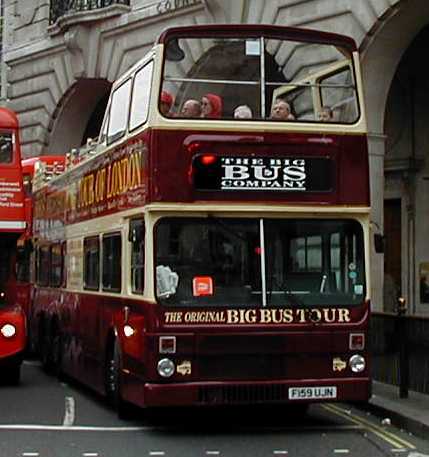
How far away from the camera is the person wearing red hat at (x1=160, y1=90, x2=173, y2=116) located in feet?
36.8

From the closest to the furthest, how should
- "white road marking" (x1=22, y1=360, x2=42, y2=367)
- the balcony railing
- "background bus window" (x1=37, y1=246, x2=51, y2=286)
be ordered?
"background bus window" (x1=37, y1=246, x2=51, y2=286) → "white road marking" (x1=22, y1=360, x2=42, y2=367) → the balcony railing

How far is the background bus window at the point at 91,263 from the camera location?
13.8 metres

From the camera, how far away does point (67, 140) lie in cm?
3116

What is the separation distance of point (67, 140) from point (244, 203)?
20585 millimetres

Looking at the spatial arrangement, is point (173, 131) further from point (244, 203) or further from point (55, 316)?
point (55, 316)

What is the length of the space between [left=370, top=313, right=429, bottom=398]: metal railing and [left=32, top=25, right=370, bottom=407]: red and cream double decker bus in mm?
2177

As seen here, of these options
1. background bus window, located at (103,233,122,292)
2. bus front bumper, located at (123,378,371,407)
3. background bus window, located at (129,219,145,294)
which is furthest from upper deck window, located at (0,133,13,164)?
bus front bumper, located at (123,378,371,407)

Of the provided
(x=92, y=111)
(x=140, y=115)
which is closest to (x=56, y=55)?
(x=92, y=111)

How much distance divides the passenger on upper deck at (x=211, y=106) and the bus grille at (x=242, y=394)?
9.17ft

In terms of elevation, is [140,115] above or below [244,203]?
above

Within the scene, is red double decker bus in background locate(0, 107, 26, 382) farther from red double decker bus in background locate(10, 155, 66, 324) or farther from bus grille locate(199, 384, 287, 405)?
bus grille locate(199, 384, 287, 405)

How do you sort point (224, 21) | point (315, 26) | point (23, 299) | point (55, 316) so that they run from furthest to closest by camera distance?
point (224, 21)
point (315, 26)
point (23, 299)
point (55, 316)

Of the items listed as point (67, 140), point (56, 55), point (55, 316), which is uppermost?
point (56, 55)

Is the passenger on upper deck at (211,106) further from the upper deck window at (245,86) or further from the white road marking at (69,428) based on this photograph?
the white road marking at (69,428)
